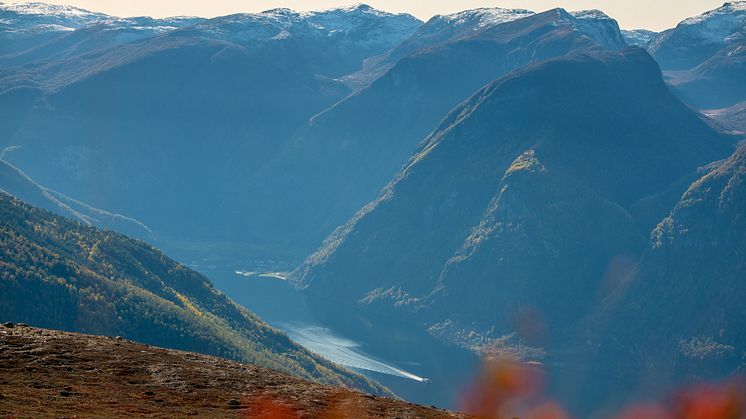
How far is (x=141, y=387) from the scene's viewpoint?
8231cm

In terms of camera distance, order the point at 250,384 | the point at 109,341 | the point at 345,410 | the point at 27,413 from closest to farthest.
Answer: the point at 27,413, the point at 345,410, the point at 250,384, the point at 109,341

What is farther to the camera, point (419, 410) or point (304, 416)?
point (419, 410)

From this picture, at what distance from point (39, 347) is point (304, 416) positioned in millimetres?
25174

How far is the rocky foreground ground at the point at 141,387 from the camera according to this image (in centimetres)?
7375

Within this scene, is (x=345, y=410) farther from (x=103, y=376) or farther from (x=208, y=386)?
(x=103, y=376)

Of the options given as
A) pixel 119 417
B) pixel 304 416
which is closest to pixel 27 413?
pixel 119 417

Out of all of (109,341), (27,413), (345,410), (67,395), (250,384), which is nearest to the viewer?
(27,413)

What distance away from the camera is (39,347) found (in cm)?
8950

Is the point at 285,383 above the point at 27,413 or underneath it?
underneath

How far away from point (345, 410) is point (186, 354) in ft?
79.8

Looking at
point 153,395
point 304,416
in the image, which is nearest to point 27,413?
point 153,395

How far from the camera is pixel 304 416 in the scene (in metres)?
77.9

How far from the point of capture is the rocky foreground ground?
73.8 m

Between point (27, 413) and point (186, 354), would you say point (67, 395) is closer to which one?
point (27, 413)
